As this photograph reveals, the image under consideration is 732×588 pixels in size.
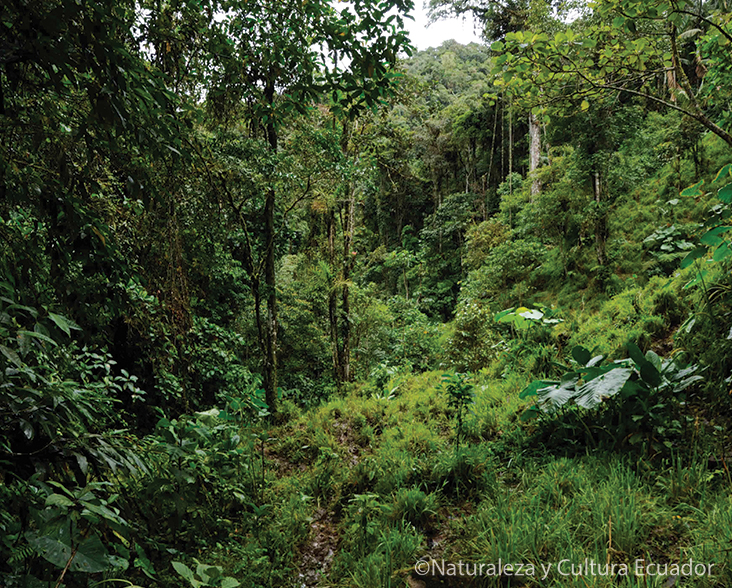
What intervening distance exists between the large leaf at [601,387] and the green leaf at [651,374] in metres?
0.10

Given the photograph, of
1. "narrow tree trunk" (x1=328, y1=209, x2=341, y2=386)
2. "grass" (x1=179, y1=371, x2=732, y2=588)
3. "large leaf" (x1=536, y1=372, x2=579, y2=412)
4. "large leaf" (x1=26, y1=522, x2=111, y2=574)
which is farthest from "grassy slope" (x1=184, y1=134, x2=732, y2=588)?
"narrow tree trunk" (x1=328, y1=209, x2=341, y2=386)

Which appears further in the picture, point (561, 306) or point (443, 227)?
point (443, 227)

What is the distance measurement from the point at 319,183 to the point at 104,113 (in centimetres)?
457

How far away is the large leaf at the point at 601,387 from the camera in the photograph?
2.83 meters

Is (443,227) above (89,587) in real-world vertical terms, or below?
above

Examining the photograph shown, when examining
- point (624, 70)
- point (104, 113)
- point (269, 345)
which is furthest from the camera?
point (269, 345)

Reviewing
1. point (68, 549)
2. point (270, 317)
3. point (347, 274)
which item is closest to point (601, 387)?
point (68, 549)

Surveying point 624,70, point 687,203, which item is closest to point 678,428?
point 624,70

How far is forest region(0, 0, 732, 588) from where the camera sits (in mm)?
1491

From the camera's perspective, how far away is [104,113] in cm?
131

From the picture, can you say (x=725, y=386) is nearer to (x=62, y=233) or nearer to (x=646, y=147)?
(x=62, y=233)

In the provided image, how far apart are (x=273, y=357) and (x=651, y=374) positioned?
4.58 m

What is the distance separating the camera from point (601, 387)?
291 cm

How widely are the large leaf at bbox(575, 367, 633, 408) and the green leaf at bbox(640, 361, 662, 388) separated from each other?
0.32 feet
